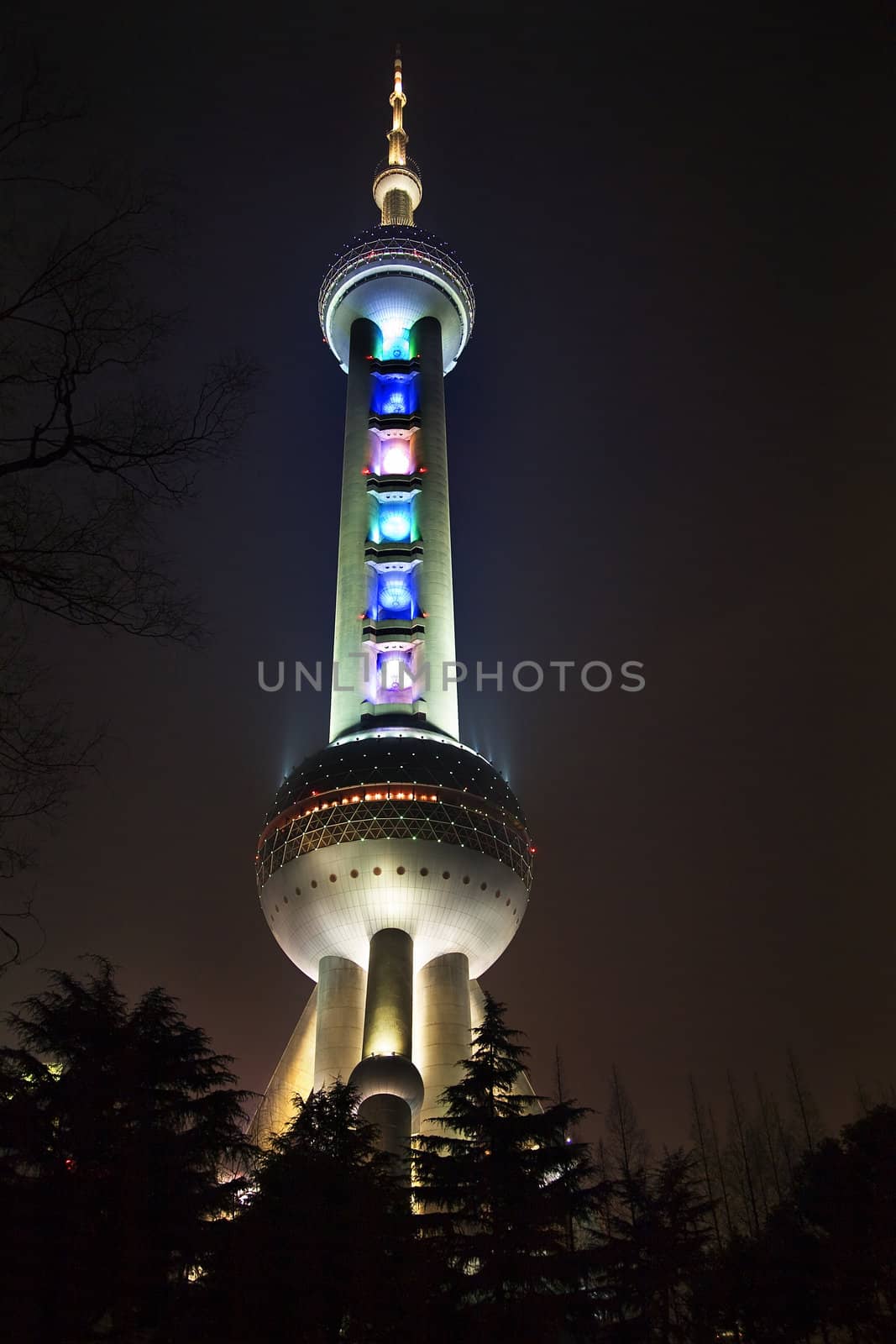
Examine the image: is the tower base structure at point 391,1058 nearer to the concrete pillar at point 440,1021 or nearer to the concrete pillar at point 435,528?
the concrete pillar at point 440,1021

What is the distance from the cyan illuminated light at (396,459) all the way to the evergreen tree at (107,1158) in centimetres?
5245

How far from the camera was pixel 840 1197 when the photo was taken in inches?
1382

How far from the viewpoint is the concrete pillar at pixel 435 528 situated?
64375 mm

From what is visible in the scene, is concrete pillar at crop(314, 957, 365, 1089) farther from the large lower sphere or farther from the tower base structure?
the large lower sphere

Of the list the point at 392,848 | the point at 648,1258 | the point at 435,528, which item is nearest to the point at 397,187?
the point at 435,528

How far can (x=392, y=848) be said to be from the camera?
5388cm

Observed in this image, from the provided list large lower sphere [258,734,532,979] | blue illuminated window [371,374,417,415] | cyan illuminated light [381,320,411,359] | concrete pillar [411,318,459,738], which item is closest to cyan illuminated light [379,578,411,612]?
concrete pillar [411,318,459,738]

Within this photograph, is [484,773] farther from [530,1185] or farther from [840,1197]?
[530,1185]

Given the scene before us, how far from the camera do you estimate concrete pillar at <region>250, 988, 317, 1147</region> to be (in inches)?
2175

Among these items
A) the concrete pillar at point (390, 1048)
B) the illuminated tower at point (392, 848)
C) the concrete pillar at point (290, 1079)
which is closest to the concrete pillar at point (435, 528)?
the illuminated tower at point (392, 848)

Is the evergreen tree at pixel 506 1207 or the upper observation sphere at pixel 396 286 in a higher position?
the upper observation sphere at pixel 396 286

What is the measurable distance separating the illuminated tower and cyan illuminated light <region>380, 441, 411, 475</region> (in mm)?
2759

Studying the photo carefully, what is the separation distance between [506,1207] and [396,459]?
58.8 m

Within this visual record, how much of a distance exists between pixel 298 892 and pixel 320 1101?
23831 mm
